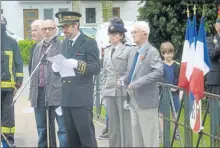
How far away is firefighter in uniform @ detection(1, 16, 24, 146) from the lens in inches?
291

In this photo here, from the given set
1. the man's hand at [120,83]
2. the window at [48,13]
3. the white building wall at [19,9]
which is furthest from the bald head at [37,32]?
the window at [48,13]

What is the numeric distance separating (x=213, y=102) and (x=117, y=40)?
171cm

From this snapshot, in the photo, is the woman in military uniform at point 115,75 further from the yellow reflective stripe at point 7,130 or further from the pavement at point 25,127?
the yellow reflective stripe at point 7,130

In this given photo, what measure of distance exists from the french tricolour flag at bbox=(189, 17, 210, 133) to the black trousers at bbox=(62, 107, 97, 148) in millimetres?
1175

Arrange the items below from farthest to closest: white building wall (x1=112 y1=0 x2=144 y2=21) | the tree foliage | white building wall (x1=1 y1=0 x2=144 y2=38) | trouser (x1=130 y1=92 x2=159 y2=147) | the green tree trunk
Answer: white building wall (x1=112 y1=0 x2=144 y2=21) → white building wall (x1=1 y1=0 x2=144 y2=38) → the green tree trunk → the tree foliage → trouser (x1=130 y1=92 x2=159 y2=147)

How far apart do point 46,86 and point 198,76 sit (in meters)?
2.02

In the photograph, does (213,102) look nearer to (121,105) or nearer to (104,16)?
(121,105)

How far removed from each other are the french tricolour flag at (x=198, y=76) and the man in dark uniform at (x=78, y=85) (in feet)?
3.61

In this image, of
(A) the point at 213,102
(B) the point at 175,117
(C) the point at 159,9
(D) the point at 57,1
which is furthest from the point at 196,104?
(D) the point at 57,1

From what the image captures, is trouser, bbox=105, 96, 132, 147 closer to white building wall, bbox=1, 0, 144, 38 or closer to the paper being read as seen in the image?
the paper being read

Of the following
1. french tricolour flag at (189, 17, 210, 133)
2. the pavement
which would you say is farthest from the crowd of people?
the pavement

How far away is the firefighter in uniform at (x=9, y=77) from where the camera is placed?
7.40m

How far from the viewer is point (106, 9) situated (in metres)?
33.0

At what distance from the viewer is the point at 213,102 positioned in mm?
6258
